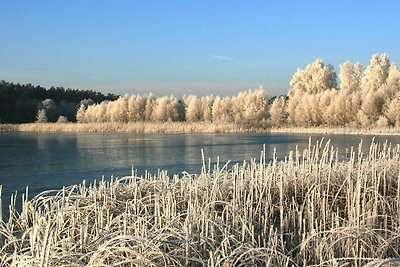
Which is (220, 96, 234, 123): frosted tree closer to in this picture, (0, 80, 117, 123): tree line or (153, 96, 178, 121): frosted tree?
(153, 96, 178, 121): frosted tree

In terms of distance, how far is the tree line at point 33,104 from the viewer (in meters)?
63.5

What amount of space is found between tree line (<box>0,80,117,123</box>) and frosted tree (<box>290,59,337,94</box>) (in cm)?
2568

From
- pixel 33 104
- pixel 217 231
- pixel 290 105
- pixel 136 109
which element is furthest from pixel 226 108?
pixel 217 231

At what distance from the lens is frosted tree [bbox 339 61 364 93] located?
169ft

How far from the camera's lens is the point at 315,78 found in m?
55.8

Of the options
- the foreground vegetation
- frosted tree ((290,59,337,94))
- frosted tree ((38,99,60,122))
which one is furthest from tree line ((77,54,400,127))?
the foreground vegetation

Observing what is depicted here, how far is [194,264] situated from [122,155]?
689 inches

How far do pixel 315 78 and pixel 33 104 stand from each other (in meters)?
34.7

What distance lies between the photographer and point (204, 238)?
443 cm

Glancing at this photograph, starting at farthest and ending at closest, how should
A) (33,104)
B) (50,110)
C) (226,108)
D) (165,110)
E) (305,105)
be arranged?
(33,104) < (50,110) < (165,110) < (226,108) < (305,105)

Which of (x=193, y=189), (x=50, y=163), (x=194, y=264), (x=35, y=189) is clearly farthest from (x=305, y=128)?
(x=194, y=264)

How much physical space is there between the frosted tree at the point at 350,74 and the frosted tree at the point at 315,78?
2.66 m

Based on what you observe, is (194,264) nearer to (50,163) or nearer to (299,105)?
(50,163)

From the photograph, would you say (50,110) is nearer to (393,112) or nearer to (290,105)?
(290,105)
